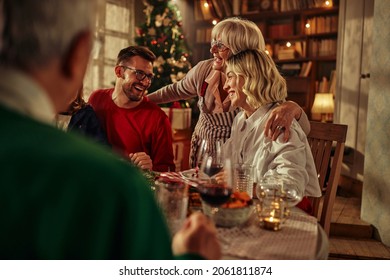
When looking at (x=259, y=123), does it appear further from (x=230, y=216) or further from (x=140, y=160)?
(x=230, y=216)

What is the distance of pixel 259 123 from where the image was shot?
182 cm

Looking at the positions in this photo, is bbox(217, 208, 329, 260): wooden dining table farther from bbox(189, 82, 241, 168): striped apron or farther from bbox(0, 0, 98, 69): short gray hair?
bbox(189, 82, 241, 168): striped apron

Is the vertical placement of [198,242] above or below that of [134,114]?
below

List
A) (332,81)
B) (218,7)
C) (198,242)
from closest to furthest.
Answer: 1. (198,242)
2. (332,81)
3. (218,7)

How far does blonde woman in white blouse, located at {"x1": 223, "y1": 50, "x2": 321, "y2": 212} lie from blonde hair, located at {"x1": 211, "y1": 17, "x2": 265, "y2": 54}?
405mm

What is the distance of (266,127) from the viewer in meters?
1.70

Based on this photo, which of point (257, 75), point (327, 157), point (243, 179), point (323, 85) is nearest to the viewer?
point (243, 179)

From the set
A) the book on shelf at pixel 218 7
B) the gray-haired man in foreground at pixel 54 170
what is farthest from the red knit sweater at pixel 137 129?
the book on shelf at pixel 218 7

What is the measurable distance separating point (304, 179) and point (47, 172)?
1.21 m

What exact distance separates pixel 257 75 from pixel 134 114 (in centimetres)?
74

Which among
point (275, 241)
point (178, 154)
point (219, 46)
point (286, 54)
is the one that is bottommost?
point (178, 154)

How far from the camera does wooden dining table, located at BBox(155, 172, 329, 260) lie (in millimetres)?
995

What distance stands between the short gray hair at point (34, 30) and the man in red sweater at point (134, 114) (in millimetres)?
1640

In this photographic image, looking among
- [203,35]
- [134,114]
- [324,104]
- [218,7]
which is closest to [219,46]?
[134,114]
